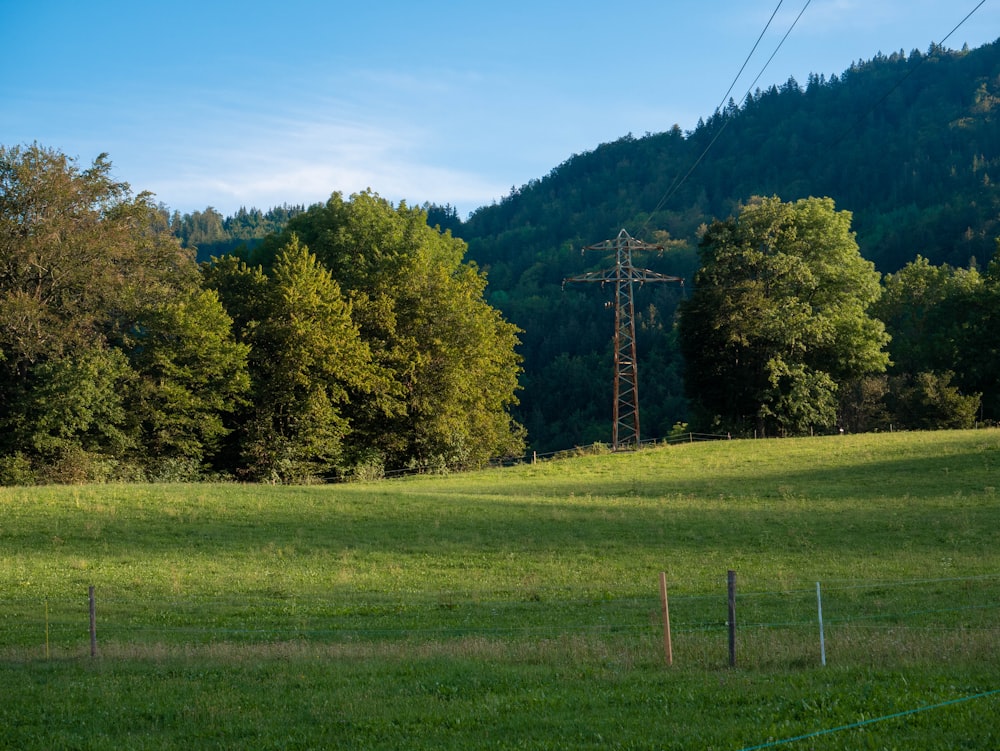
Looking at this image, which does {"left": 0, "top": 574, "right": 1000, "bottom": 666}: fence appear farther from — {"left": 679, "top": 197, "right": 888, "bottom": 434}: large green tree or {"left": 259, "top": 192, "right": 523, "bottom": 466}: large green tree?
{"left": 679, "top": 197, "right": 888, "bottom": 434}: large green tree

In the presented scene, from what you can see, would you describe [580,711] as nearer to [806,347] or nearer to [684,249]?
[806,347]

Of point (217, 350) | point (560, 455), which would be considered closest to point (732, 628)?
→ point (217, 350)

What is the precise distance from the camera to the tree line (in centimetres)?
4406

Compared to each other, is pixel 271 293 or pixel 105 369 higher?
pixel 271 293

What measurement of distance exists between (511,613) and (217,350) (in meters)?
32.6

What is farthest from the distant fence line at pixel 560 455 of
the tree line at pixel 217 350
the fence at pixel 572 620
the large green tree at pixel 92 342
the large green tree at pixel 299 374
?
the fence at pixel 572 620

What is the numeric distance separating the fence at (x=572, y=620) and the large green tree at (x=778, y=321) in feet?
122

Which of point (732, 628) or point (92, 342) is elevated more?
point (92, 342)

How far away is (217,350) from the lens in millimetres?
46781

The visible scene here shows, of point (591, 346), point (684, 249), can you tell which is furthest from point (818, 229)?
point (684, 249)

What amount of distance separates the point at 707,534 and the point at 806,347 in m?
32.5

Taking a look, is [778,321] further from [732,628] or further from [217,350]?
[732,628]

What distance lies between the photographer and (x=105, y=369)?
43781mm

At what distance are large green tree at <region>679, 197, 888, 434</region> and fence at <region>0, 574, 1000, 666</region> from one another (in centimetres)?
3708
